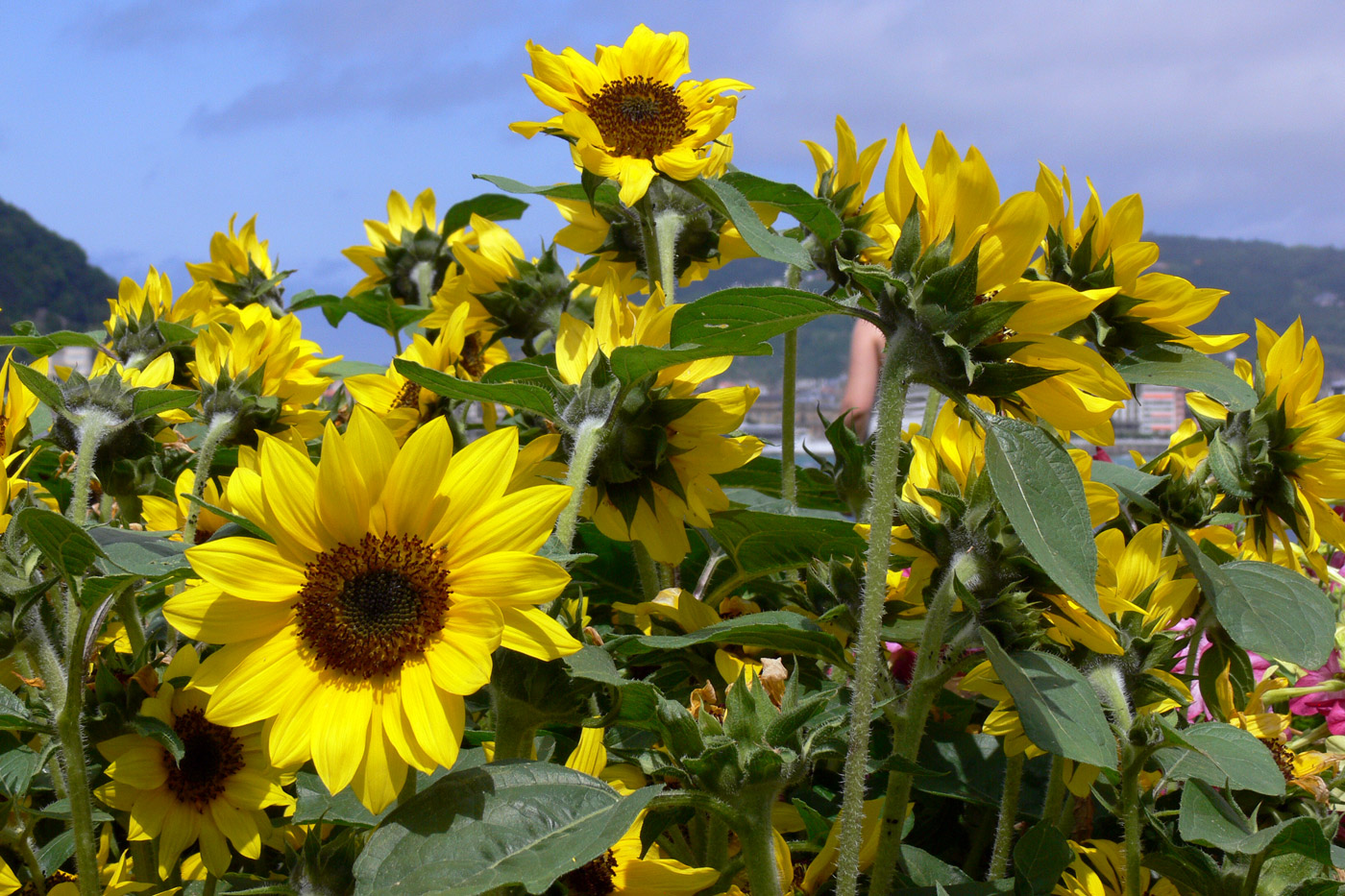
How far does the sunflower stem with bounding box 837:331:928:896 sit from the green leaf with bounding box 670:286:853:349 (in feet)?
0.24

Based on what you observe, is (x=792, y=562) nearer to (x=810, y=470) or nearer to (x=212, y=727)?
(x=810, y=470)

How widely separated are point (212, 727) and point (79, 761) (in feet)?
0.66

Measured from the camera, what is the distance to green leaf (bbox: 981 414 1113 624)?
71 cm

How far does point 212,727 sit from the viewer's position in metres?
1.17

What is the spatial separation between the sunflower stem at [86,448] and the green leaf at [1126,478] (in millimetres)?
1197

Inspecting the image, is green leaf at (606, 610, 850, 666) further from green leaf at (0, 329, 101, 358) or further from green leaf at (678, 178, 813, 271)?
green leaf at (0, 329, 101, 358)

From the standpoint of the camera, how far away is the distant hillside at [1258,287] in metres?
109

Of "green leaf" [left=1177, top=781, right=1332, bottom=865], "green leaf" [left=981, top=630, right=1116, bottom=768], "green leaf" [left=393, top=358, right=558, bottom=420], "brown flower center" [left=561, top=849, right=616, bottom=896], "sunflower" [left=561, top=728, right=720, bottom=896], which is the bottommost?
"brown flower center" [left=561, top=849, right=616, bottom=896]

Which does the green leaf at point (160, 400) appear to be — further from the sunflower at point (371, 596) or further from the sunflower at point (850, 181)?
the sunflower at point (850, 181)

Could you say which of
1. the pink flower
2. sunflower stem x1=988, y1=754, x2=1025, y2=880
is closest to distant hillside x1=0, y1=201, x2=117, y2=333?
the pink flower

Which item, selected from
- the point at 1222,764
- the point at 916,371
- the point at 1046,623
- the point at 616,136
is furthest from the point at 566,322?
the point at 1222,764

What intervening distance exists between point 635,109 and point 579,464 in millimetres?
584

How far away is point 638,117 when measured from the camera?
1348mm

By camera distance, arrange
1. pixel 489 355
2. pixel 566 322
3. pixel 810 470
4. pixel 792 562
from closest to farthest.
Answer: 1. pixel 566 322
2. pixel 792 562
3. pixel 810 470
4. pixel 489 355
